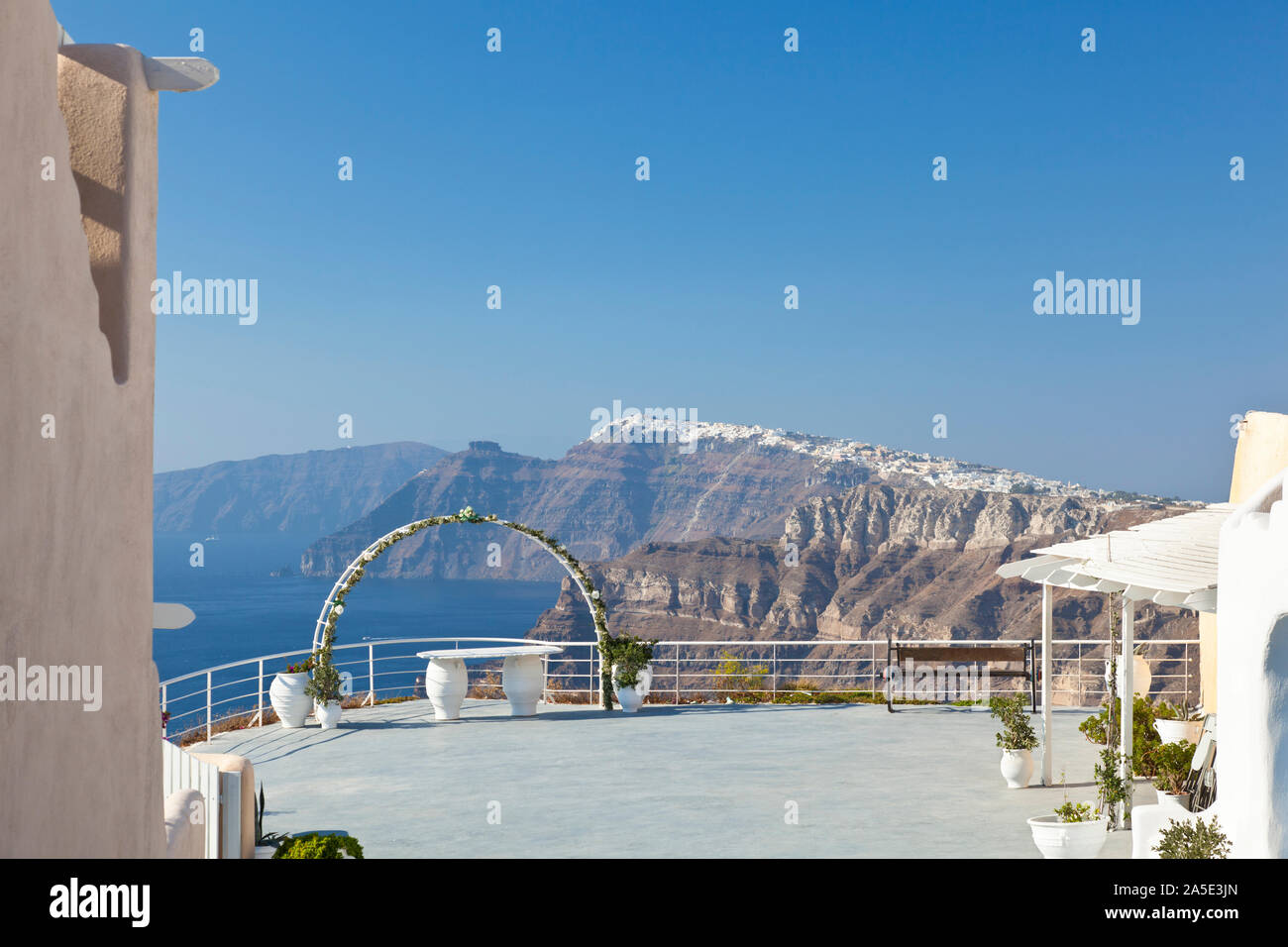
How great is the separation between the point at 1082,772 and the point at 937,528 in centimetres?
5548

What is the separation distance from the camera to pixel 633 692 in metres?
12.1

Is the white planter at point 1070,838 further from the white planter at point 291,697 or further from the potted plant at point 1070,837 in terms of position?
the white planter at point 291,697

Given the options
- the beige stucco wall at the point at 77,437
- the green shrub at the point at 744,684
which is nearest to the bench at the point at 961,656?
the green shrub at the point at 744,684

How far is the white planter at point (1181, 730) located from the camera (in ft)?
30.3

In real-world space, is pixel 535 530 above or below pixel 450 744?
above

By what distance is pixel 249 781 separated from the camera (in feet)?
18.8

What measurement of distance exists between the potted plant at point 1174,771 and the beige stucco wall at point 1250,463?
130 inches

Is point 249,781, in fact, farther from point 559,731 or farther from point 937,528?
point 937,528

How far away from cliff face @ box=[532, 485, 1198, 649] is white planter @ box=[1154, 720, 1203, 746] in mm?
40922

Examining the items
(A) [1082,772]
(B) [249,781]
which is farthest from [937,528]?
(B) [249,781]

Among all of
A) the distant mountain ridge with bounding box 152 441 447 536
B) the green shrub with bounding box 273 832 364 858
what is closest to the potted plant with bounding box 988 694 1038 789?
the green shrub with bounding box 273 832 364 858

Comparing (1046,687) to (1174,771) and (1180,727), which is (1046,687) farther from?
(1180,727)

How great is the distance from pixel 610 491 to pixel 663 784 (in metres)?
95.9

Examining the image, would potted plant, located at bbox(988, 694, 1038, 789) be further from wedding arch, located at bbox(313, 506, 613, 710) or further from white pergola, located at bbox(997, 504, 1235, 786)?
wedding arch, located at bbox(313, 506, 613, 710)
